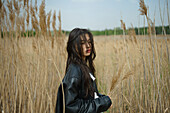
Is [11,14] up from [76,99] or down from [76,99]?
up

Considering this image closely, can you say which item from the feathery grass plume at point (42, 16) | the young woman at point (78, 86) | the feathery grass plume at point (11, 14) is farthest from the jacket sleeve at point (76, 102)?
the feathery grass plume at point (11, 14)

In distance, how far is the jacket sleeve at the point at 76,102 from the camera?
0.65 metres

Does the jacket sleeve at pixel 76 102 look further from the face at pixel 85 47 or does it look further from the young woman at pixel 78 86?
the face at pixel 85 47

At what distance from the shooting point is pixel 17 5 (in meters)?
1.05

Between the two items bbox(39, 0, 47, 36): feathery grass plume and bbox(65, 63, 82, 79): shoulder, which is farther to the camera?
bbox(39, 0, 47, 36): feathery grass plume

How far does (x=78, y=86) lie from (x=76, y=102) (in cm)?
9

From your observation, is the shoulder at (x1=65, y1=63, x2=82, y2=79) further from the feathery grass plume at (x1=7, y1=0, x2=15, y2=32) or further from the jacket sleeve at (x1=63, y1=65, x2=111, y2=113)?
the feathery grass plume at (x1=7, y1=0, x2=15, y2=32)

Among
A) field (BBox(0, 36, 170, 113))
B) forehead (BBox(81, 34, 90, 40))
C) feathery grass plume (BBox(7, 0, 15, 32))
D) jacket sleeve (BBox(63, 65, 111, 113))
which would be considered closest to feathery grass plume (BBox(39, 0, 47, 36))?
field (BBox(0, 36, 170, 113))

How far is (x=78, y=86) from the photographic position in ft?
2.35

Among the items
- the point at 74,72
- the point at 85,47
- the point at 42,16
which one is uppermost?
the point at 42,16

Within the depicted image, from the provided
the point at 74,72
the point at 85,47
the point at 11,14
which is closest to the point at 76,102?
the point at 74,72

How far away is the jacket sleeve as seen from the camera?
652 millimetres

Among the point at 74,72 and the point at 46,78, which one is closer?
the point at 74,72

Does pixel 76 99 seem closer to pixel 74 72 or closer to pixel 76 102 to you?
pixel 76 102
